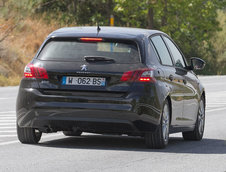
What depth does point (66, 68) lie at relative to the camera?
10125 millimetres

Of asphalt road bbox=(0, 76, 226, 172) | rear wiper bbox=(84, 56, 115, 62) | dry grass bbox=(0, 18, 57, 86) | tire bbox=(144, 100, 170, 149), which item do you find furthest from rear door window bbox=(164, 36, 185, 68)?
dry grass bbox=(0, 18, 57, 86)

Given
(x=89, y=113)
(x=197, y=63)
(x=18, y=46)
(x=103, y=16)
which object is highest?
(x=89, y=113)

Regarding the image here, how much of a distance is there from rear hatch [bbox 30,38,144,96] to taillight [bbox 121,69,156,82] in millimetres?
48

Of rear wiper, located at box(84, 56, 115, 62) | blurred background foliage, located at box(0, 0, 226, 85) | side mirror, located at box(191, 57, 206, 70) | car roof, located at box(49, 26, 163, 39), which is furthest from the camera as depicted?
blurred background foliage, located at box(0, 0, 226, 85)

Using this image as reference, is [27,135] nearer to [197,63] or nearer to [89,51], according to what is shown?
[89,51]

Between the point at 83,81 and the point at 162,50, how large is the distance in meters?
1.69

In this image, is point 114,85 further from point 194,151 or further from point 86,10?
point 86,10

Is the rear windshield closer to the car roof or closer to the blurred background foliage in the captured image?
the car roof

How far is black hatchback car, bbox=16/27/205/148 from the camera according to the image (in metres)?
10.0

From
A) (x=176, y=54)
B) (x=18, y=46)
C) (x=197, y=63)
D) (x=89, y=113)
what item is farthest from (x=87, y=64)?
(x=18, y=46)

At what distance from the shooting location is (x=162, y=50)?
11.3 m

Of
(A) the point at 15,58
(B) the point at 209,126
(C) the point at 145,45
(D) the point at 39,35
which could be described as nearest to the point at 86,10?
(D) the point at 39,35

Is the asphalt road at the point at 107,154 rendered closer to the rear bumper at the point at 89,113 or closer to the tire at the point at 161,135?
the tire at the point at 161,135

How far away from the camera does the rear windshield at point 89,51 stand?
404 inches
